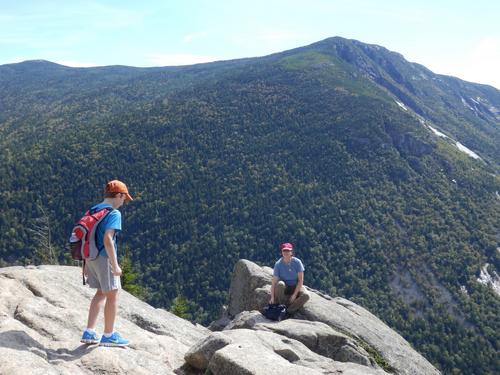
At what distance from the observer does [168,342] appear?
13.7 m

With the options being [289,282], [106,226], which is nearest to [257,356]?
[106,226]

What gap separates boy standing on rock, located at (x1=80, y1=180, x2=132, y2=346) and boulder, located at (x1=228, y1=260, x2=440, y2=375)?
32.8ft

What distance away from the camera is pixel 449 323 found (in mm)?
122438

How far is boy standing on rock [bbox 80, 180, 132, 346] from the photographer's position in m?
9.88

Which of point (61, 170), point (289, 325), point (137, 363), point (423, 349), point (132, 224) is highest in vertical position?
point (137, 363)

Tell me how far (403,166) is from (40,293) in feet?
612

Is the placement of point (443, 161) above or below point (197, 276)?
above

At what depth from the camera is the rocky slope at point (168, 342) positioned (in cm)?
983

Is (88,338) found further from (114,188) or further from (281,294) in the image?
(281,294)

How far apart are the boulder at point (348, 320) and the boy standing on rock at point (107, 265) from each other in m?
9.99

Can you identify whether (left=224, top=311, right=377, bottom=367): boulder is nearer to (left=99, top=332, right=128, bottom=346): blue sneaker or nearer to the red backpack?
(left=99, top=332, right=128, bottom=346): blue sneaker

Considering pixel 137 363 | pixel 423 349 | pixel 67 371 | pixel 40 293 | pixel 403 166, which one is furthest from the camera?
pixel 403 166

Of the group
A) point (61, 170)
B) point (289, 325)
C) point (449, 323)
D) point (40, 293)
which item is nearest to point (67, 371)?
point (40, 293)

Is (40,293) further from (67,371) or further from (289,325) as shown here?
(289,325)
